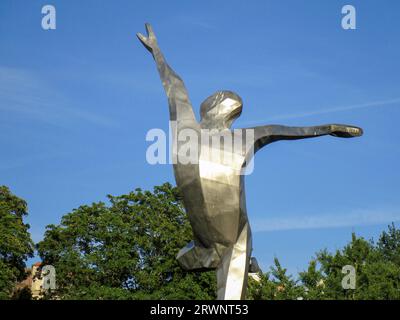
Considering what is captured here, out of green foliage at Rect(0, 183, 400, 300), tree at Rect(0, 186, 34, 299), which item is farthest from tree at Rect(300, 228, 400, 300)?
tree at Rect(0, 186, 34, 299)

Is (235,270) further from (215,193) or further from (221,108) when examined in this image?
(221,108)

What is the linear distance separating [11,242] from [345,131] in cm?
2439

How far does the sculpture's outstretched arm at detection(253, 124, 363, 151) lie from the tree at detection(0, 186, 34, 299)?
22746 mm

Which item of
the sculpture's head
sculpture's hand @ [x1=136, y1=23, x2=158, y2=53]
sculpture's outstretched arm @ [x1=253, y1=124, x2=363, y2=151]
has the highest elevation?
sculpture's hand @ [x1=136, y1=23, x2=158, y2=53]

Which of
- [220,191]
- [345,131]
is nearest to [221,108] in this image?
[220,191]

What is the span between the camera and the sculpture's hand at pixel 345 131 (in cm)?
1596

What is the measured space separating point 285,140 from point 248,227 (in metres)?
2.06

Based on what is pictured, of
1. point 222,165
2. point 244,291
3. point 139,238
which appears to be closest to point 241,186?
point 222,165

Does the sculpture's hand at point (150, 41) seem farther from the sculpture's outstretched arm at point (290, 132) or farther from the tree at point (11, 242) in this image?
the tree at point (11, 242)

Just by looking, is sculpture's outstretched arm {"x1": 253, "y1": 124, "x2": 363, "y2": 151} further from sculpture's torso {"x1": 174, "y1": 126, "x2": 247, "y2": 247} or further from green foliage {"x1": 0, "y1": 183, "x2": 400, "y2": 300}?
green foliage {"x1": 0, "y1": 183, "x2": 400, "y2": 300}

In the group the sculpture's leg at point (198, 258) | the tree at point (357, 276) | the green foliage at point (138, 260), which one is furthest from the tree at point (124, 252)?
the sculpture's leg at point (198, 258)

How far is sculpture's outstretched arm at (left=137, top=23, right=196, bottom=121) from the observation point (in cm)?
1589
